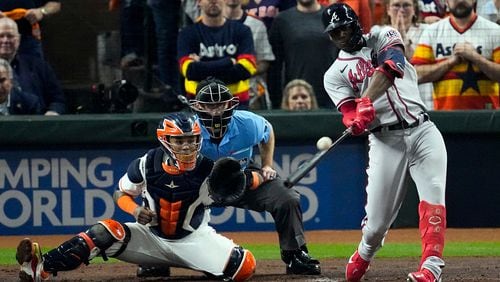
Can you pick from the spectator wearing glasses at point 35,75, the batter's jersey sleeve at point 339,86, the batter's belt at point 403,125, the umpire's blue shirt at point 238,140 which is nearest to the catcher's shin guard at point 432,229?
the batter's belt at point 403,125

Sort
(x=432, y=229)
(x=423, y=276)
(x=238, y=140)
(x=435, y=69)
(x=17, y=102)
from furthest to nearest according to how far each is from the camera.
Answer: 1. (x=17, y=102)
2. (x=435, y=69)
3. (x=238, y=140)
4. (x=432, y=229)
5. (x=423, y=276)

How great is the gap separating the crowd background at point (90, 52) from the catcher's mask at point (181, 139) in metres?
3.85

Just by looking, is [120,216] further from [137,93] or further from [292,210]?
[292,210]

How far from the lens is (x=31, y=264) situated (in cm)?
712

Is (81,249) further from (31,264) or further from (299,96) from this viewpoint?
(299,96)

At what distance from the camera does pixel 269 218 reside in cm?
1098

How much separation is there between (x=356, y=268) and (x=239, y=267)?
786 mm

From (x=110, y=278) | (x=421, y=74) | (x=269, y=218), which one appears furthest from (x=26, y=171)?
(x=421, y=74)

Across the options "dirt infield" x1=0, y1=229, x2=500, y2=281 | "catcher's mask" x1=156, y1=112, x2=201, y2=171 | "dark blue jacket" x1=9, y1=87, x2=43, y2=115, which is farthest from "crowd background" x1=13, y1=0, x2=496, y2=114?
"catcher's mask" x1=156, y1=112, x2=201, y2=171

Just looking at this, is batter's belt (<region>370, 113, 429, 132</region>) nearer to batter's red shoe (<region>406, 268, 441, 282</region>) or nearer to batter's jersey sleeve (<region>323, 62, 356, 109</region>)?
batter's jersey sleeve (<region>323, 62, 356, 109</region>)

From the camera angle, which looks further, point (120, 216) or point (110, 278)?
point (120, 216)

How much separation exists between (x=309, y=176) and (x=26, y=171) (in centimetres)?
269

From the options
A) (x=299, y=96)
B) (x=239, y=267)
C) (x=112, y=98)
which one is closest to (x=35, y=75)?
(x=112, y=98)

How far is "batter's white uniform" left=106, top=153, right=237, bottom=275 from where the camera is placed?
7.45 meters
